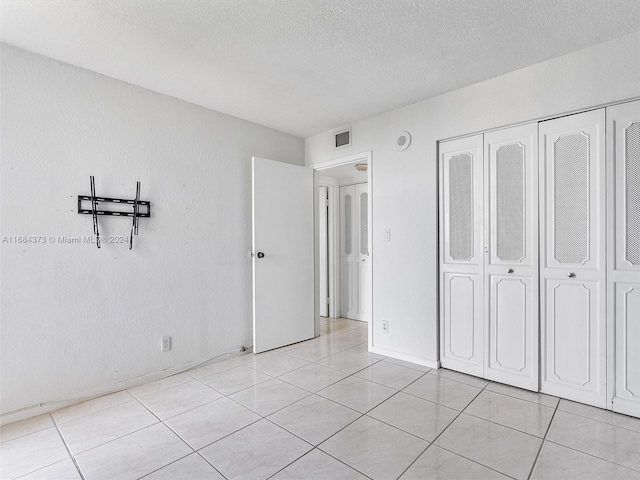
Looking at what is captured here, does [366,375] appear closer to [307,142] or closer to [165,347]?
[165,347]

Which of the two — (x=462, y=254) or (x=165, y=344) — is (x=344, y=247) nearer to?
(x=462, y=254)

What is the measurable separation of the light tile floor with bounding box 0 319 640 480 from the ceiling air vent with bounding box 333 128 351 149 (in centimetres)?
239

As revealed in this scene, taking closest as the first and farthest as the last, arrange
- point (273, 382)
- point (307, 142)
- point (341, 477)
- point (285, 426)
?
point (341, 477)
point (285, 426)
point (273, 382)
point (307, 142)

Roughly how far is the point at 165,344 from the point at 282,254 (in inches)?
56.2

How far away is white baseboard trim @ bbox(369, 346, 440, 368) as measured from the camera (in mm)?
3019

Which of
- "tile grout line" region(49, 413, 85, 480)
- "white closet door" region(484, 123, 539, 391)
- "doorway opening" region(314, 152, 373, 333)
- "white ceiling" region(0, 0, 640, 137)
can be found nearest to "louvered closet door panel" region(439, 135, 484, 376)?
"white closet door" region(484, 123, 539, 391)

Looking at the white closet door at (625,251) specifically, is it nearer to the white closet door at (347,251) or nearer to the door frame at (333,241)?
the white closet door at (347,251)

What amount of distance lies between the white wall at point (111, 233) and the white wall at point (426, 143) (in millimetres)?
1387

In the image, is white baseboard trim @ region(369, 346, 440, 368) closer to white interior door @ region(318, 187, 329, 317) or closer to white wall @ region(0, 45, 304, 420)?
white wall @ region(0, 45, 304, 420)

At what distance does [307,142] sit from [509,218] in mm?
2471

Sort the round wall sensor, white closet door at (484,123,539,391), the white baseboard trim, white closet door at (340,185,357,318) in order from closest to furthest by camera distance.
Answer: white closet door at (484,123,539,391) → the white baseboard trim → the round wall sensor → white closet door at (340,185,357,318)

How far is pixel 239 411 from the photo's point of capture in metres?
2.25

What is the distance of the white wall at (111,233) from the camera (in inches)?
86.7

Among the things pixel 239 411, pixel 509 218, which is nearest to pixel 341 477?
pixel 239 411
